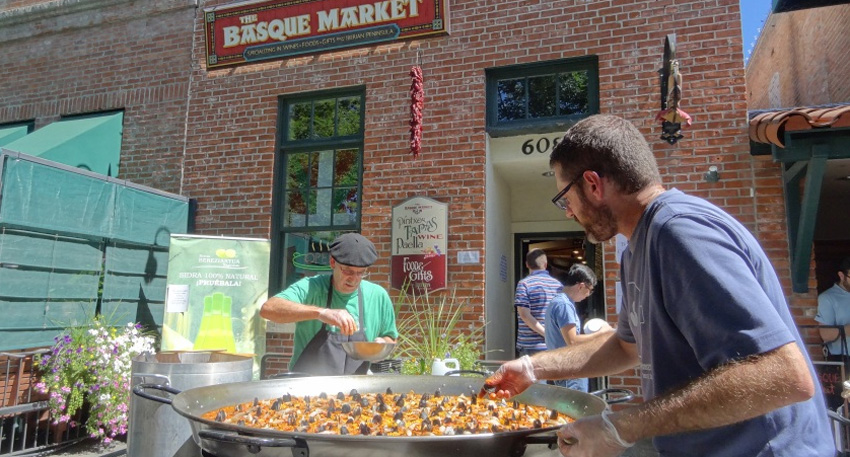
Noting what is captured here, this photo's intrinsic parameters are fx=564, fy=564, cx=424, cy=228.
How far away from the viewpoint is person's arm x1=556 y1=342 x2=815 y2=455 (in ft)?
3.92

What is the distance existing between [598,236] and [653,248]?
292 mm

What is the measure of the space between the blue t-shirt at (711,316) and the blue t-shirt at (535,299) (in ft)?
13.0

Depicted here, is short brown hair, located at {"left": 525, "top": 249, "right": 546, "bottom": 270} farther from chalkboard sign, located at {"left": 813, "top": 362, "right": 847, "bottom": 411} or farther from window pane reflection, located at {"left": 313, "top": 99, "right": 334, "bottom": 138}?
window pane reflection, located at {"left": 313, "top": 99, "right": 334, "bottom": 138}

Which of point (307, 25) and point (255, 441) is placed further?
point (307, 25)

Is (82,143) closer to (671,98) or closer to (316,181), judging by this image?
A: (316,181)

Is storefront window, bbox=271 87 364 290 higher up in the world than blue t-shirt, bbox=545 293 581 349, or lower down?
higher up

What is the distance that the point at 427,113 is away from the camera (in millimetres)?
6504

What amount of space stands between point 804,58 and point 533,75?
6538 mm

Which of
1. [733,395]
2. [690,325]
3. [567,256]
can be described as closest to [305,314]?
[690,325]

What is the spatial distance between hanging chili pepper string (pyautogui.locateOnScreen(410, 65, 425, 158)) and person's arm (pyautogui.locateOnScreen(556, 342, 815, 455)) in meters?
5.29

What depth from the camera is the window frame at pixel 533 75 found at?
6.11m

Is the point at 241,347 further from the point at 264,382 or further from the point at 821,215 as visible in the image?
the point at 821,215

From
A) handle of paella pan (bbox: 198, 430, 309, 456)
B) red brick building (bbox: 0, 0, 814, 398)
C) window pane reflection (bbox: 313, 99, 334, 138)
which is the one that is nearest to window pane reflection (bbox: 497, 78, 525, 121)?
red brick building (bbox: 0, 0, 814, 398)

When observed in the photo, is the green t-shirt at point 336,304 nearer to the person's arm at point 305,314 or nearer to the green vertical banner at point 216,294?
the person's arm at point 305,314
